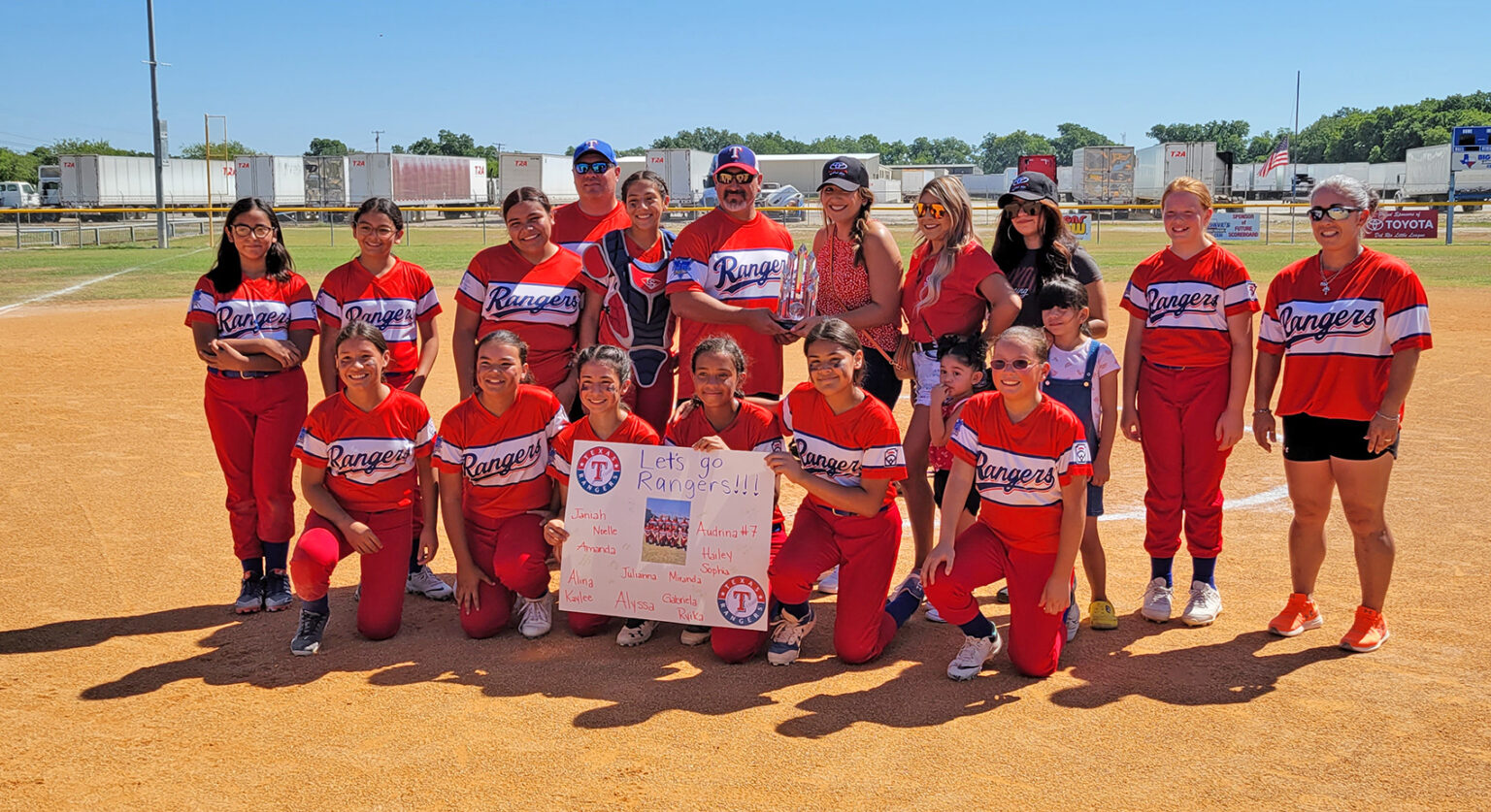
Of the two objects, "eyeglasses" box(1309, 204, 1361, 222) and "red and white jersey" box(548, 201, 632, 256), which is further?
"red and white jersey" box(548, 201, 632, 256)

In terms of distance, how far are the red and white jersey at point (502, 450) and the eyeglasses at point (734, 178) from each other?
52.3 inches

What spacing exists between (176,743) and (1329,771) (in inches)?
151

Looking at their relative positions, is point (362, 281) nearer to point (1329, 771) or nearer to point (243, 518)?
point (243, 518)

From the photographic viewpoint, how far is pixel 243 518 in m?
5.41

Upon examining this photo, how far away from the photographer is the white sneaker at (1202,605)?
5012 mm

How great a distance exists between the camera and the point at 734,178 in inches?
211

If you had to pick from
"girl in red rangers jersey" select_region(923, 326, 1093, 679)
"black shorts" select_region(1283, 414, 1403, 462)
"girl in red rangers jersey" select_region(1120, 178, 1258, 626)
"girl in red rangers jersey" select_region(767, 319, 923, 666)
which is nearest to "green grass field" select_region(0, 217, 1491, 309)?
"girl in red rangers jersey" select_region(767, 319, 923, 666)

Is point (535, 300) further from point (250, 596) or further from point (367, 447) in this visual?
point (250, 596)

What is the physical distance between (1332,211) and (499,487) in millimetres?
3728

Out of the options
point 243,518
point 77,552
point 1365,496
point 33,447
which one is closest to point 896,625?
point 1365,496

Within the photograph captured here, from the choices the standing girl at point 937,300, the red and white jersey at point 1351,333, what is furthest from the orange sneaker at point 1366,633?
the standing girl at point 937,300

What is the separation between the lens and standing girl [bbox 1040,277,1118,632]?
4.73 meters

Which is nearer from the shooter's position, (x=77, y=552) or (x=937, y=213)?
(x=937, y=213)

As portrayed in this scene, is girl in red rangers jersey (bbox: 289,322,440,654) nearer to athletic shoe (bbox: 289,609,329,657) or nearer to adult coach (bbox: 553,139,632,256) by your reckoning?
athletic shoe (bbox: 289,609,329,657)
